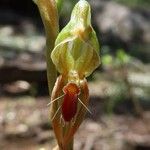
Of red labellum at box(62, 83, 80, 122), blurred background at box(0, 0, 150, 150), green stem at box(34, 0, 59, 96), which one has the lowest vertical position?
blurred background at box(0, 0, 150, 150)

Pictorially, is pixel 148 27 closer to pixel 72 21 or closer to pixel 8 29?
pixel 8 29

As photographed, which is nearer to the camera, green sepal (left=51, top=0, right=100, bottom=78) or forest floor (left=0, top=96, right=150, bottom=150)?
green sepal (left=51, top=0, right=100, bottom=78)

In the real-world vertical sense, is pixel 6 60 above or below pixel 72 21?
below

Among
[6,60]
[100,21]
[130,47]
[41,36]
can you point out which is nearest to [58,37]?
[6,60]

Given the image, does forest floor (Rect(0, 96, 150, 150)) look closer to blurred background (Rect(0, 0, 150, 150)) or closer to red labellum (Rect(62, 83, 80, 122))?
blurred background (Rect(0, 0, 150, 150))

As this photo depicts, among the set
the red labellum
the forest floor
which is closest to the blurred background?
the forest floor

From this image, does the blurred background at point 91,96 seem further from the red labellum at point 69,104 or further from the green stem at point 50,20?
the red labellum at point 69,104

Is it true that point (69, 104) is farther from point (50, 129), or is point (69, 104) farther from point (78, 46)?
point (50, 129)

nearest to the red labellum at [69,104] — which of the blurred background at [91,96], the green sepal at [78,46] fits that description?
the green sepal at [78,46]

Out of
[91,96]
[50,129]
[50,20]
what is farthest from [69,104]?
[91,96]
